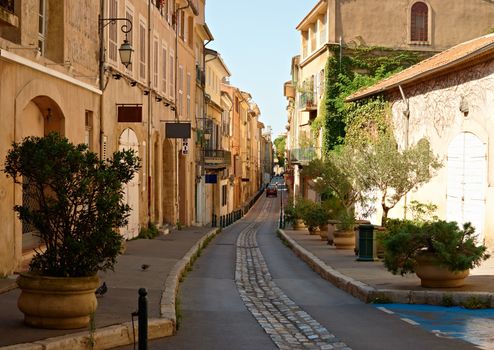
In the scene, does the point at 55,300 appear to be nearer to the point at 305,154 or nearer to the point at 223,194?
the point at 305,154

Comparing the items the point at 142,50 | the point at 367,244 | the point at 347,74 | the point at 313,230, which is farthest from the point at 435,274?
the point at 347,74

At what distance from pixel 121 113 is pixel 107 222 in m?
A: 12.5

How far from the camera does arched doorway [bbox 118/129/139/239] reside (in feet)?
73.6

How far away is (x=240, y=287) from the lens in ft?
51.2

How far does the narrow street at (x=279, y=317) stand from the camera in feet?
28.8

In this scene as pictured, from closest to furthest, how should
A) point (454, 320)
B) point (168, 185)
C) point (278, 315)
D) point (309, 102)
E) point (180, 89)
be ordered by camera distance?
point (454, 320)
point (278, 315)
point (168, 185)
point (180, 89)
point (309, 102)

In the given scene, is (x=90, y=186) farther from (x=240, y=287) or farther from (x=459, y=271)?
(x=240, y=287)

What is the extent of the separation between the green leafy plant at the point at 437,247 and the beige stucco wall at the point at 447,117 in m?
7.30

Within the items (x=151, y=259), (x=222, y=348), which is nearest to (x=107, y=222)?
(x=222, y=348)

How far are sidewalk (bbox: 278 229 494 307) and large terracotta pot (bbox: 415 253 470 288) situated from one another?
16 centimetres

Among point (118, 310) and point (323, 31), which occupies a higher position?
point (323, 31)

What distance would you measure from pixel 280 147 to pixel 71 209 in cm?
16659

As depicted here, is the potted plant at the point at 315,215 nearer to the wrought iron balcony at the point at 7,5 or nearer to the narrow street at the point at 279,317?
the narrow street at the point at 279,317

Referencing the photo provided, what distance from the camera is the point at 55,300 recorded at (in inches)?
325
